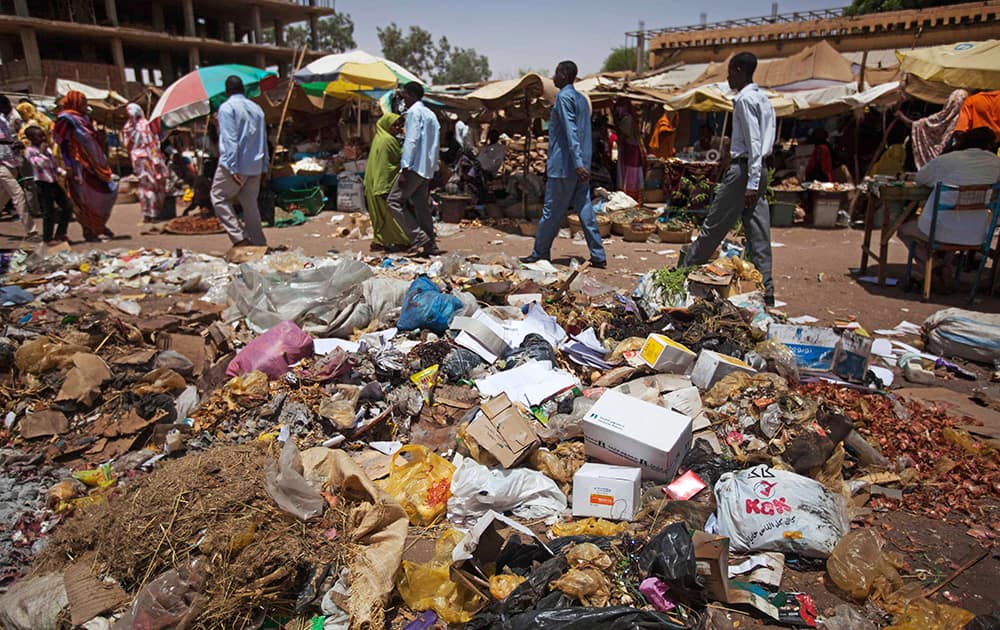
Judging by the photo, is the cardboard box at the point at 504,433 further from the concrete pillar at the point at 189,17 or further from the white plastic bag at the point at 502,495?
the concrete pillar at the point at 189,17

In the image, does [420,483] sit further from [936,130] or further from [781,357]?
[936,130]

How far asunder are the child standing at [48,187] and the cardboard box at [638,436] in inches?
319

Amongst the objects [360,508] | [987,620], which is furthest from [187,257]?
[987,620]

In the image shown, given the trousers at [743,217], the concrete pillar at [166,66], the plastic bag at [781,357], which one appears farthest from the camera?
the concrete pillar at [166,66]

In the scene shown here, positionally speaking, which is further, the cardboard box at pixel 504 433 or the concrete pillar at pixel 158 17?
the concrete pillar at pixel 158 17

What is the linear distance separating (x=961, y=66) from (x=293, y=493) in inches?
420

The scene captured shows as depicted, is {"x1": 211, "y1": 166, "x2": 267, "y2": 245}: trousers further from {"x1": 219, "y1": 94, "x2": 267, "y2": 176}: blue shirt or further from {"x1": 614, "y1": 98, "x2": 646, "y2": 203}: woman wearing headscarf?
{"x1": 614, "y1": 98, "x2": 646, "y2": 203}: woman wearing headscarf

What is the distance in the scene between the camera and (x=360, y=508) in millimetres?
2545

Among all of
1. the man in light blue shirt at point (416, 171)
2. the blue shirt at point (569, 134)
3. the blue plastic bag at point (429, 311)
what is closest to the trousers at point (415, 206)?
the man in light blue shirt at point (416, 171)

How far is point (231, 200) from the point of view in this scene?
23.7ft

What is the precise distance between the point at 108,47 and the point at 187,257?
93.9 ft

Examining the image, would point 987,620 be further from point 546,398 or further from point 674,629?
point 546,398

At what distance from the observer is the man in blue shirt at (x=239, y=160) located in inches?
263

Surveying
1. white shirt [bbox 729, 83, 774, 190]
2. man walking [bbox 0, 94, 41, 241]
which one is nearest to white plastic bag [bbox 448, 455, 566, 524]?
white shirt [bbox 729, 83, 774, 190]
